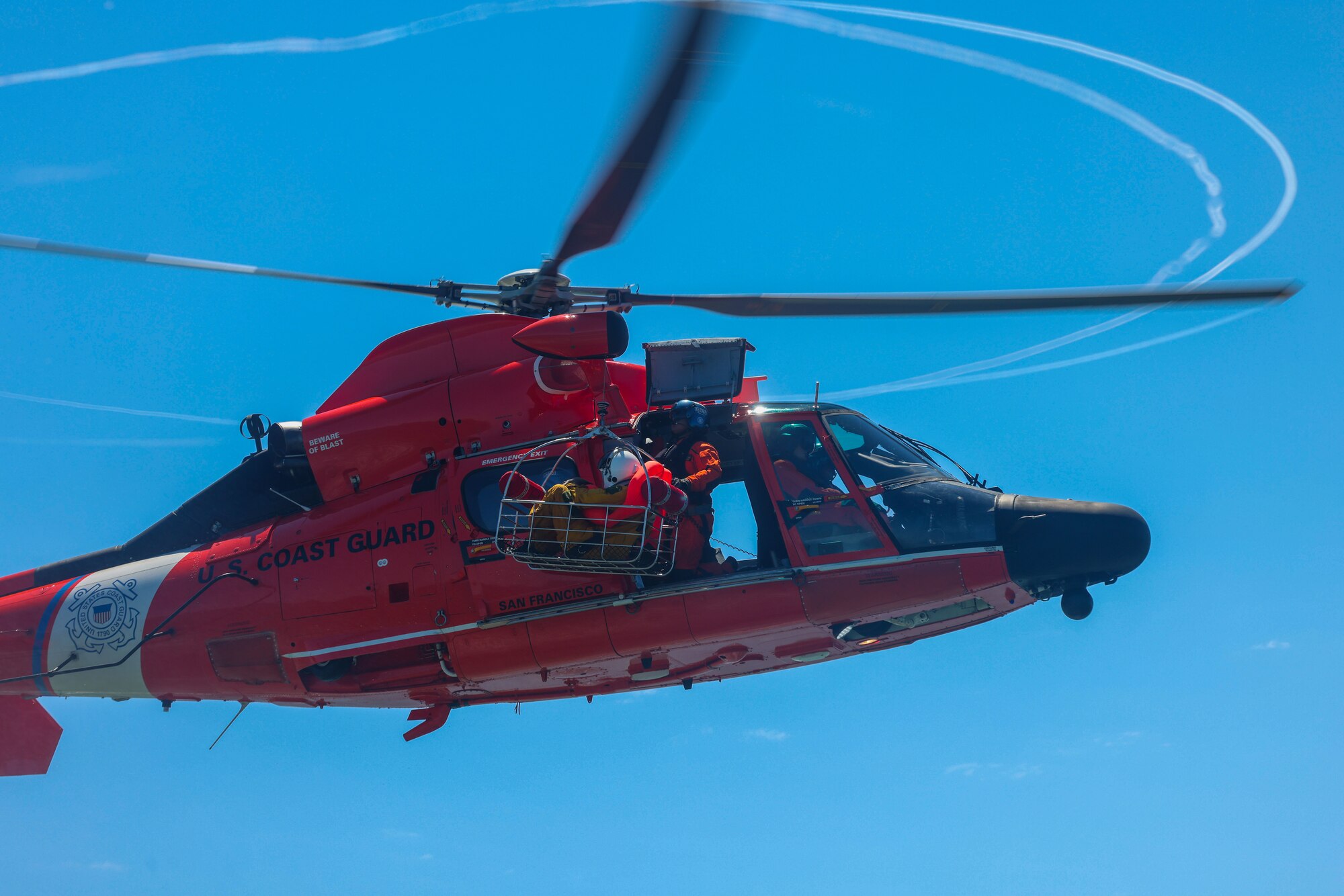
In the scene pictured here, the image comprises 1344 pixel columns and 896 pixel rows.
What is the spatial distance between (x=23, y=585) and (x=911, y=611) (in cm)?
1067

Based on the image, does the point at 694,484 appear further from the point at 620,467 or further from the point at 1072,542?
the point at 1072,542

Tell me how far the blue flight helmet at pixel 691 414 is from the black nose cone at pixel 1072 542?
3.09 metres

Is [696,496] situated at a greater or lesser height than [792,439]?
lesser

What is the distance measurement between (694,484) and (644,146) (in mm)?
4656

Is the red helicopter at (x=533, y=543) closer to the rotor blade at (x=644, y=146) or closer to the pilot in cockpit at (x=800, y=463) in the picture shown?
the pilot in cockpit at (x=800, y=463)

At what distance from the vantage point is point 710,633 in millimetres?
12195

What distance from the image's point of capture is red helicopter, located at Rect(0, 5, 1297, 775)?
38.8 ft

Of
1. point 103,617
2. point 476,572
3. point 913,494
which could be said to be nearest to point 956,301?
point 913,494

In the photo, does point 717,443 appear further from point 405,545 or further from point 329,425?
point 329,425

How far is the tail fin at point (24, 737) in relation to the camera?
50.9ft

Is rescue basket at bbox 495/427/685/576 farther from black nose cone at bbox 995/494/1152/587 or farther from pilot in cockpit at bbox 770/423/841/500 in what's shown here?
black nose cone at bbox 995/494/1152/587

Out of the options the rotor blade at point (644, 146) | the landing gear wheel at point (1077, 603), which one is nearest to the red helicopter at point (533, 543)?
the landing gear wheel at point (1077, 603)

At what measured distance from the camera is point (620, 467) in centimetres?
1141

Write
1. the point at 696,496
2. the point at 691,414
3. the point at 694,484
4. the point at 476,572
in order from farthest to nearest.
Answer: the point at 476,572 → the point at 691,414 → the point at 696,496 → the point at 694,484
